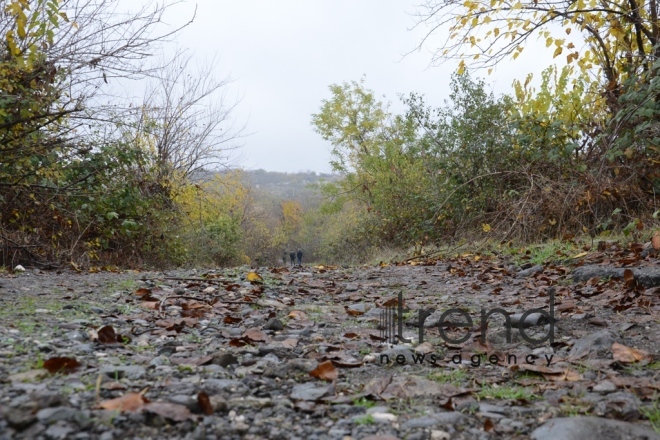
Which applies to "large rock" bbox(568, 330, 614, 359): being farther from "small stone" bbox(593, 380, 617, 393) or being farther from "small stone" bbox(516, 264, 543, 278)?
"small stone" bbox(516, 264, 543, 278)

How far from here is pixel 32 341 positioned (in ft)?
6.30

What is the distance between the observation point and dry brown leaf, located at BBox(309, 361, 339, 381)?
1.82 m

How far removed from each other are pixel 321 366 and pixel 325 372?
3 cm

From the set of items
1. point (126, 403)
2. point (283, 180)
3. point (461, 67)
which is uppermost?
point (283, 180)

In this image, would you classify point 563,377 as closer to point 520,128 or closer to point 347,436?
point 347,436

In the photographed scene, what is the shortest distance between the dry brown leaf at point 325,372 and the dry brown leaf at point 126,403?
644 mm

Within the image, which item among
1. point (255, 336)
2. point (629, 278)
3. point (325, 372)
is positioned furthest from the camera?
point (629, 278)

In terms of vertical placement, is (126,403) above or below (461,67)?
below

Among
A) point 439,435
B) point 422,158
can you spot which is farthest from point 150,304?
point 422,158

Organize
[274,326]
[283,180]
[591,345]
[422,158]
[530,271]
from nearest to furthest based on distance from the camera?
1. [591,345]
2. [274,326]
3. [530,271]
4. [422,158]
5. [283,180]

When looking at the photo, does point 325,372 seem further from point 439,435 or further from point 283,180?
point 283,180

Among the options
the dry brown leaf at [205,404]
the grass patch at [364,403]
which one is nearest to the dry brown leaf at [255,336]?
the grass patch at [364,403]

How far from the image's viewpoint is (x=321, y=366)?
185cm

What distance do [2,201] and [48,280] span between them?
2437 millimetres
